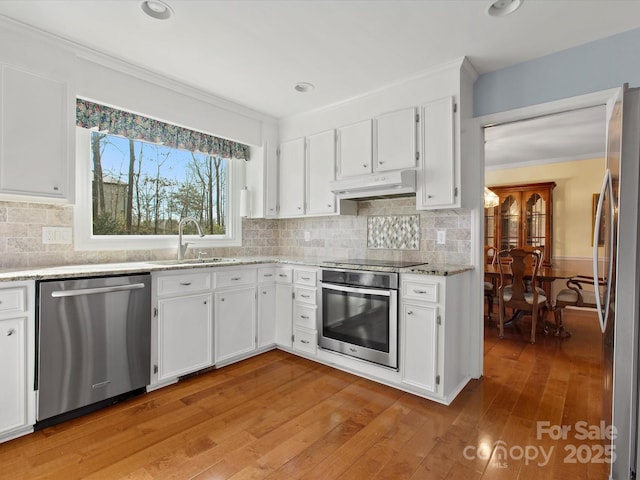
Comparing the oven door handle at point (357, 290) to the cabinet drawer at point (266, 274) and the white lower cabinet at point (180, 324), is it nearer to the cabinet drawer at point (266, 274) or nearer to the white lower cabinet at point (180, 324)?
the cabinet drawer at point (266, 274)

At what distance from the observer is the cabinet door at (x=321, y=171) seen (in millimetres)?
3400

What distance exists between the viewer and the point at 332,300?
3.01m

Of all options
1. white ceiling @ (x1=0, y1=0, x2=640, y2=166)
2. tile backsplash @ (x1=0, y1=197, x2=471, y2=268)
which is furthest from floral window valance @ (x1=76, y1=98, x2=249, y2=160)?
tile backsplash @ (x1=0, y1=197, x2=471, y2=268)

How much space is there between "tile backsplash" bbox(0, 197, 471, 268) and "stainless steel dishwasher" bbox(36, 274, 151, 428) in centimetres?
64

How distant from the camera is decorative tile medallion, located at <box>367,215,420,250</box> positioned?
317cm

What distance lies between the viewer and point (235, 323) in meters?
3.09

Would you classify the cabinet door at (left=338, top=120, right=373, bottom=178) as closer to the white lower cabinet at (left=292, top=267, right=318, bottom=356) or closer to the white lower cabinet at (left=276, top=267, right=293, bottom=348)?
the white lower cabinet at (left=292, top=267, right=318, bottom=356)

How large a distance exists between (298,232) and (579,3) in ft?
9.90

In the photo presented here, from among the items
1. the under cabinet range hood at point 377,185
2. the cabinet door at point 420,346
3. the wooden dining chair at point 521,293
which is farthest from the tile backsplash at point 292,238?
the wooden dining chair at point 521,293

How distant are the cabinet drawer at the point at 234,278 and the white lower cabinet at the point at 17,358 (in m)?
1.24

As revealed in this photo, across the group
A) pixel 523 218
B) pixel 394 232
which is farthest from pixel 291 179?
pixel 523 218

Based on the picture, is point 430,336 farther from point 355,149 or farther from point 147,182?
point 147,182

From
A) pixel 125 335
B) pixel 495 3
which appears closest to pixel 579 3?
pixel 495 3

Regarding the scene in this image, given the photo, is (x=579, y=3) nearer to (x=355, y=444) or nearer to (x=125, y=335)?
(x=355, y=444)
